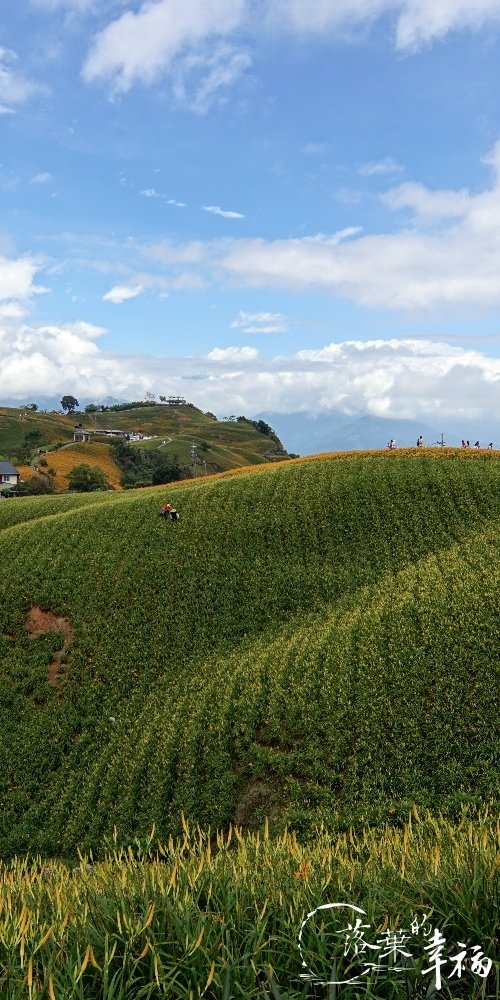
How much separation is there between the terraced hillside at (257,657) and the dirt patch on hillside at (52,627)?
103 millimetres

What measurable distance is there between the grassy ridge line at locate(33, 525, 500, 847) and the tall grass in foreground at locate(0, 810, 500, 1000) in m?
9.49

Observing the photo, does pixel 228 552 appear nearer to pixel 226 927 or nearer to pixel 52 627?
pixel 52 627

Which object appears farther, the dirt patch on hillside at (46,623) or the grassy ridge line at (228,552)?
the dirt patch on hillside at (46,623)

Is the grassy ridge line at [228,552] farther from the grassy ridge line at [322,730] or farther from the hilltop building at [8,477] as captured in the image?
the hilltop building at [8,477]

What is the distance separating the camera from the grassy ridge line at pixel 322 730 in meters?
15.5

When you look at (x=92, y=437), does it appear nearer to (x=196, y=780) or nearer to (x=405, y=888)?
(x=196, y=780)

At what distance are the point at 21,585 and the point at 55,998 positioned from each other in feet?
88.7

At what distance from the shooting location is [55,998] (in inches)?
175

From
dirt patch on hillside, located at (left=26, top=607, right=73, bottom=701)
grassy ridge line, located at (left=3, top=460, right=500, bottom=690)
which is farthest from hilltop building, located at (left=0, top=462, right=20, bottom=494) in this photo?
dirt patch on hillside, located at (left=26, top=607, right=73, bottom=701)

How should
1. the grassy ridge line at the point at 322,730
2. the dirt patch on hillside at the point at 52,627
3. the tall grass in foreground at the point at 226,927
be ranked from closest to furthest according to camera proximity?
1. the tall grass in foreground at the point at 226,927
2. the grassy ridge line at the point at 322,730
3. the dirt patch on hillside at the point at 52,627

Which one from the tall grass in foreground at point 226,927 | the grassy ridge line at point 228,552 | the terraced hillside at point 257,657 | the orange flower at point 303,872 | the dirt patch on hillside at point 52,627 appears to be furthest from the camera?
the grassy ridge line at point 228,552

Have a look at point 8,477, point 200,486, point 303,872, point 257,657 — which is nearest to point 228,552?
point 257,657

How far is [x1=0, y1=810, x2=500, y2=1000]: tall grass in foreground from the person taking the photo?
4633 mm

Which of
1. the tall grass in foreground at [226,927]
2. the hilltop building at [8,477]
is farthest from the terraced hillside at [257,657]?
the hilltop building at [8,477]
